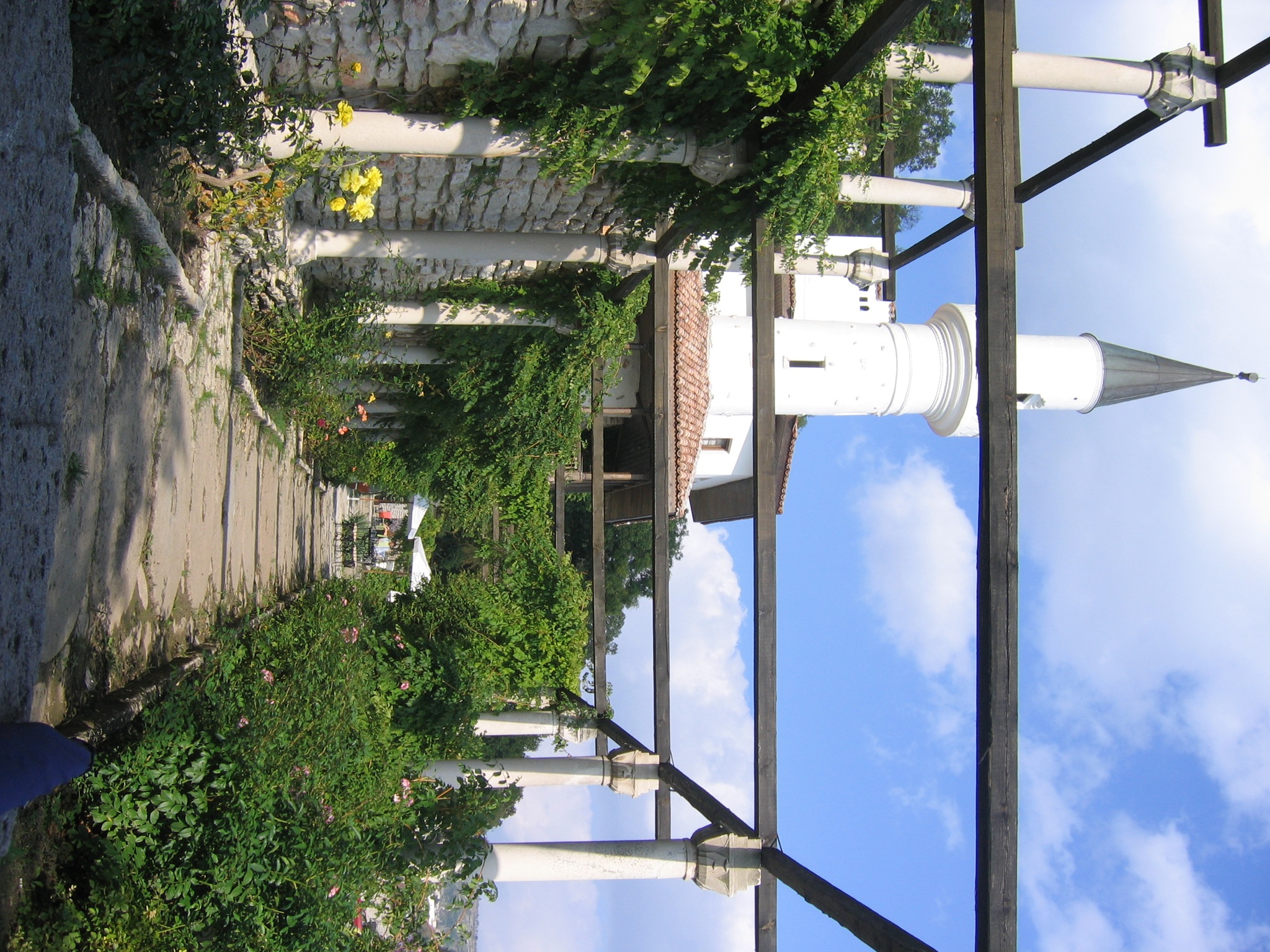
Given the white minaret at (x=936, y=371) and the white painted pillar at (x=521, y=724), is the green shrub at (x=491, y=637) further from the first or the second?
the white minaret at (x=936, y=371)

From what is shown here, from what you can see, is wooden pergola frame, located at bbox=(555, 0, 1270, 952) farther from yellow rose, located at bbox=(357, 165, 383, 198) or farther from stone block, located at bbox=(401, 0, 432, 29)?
yellow rose, located at bbox=(357, 165, 383, 198)

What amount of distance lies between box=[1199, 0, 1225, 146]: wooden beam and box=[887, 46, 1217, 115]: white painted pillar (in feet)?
0.53

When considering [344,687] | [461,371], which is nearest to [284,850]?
[344,687]

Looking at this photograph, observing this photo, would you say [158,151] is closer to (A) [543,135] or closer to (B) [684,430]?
(A) [543,135]

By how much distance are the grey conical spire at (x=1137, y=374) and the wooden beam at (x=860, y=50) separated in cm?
946

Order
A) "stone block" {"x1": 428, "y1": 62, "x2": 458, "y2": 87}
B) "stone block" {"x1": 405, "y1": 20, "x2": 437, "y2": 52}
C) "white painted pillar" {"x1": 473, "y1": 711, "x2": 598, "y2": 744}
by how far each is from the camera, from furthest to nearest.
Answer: "white painted pillar" {"x1": 473, "y1": 711, "x2": 598, "y2": 744}
"stone block" {"x1": 428, "y1": 62, "x2": 458, "y2": 87}
"stone block" {"x1": 405, "y1": 20, "x2": 437, "y2": 52}

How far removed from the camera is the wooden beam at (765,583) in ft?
19.7

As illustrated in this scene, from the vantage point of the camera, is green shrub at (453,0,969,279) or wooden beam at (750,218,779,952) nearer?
green shrub at (453,0,969,279)

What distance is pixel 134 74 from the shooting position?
415 centimetres

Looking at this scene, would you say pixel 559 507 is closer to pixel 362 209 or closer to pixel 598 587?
pixel 598 587

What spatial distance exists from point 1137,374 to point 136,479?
13287mm

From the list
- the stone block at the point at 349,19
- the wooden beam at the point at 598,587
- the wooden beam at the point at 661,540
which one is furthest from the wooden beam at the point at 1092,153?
the wooden beam at the point at 598,587

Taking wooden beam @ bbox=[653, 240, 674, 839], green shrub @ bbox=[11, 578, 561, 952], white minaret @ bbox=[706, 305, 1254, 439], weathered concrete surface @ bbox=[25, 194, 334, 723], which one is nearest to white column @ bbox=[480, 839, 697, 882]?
green shrub @ bbox=[11, 578, 561, 952]

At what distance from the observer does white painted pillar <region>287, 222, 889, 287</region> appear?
7727mm
